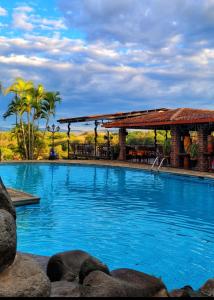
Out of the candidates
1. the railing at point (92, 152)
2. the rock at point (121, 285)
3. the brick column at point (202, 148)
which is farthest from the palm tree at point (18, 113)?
the rock at point (121, 285)

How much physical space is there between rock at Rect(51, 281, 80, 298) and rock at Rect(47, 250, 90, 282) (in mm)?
470

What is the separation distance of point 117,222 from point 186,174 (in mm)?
8774

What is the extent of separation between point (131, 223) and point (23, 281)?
705cm

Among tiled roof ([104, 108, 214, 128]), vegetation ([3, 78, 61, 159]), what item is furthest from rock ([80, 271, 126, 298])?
vegetation ([3, 78, 61, 159])

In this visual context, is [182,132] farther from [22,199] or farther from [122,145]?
[22,199]

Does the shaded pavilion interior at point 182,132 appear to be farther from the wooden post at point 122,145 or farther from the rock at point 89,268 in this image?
the rock at point 89,268

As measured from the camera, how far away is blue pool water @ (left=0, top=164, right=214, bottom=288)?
23.7 ft

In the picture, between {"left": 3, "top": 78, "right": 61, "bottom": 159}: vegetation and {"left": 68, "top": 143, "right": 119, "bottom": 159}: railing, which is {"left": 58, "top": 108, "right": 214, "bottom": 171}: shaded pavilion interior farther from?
{"left": 3, "top": 78, "right": 61, "bottom": 159}: vegetation

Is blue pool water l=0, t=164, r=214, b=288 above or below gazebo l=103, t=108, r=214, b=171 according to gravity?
below

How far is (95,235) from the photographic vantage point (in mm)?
8859

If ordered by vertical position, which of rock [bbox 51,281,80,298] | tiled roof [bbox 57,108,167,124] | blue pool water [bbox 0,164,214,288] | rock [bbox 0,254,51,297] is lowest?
blue pool water [bbox 0,164,214,288]

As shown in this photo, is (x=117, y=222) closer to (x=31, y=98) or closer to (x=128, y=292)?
(x=128, y=292)

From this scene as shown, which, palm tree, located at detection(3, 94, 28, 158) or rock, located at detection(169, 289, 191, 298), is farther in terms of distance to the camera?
palm tree, located at detection(3, 94, 28, 158)

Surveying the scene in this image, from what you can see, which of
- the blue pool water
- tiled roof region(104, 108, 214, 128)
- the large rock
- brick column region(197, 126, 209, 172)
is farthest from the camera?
brick column region(197, 126, 209, 172)
